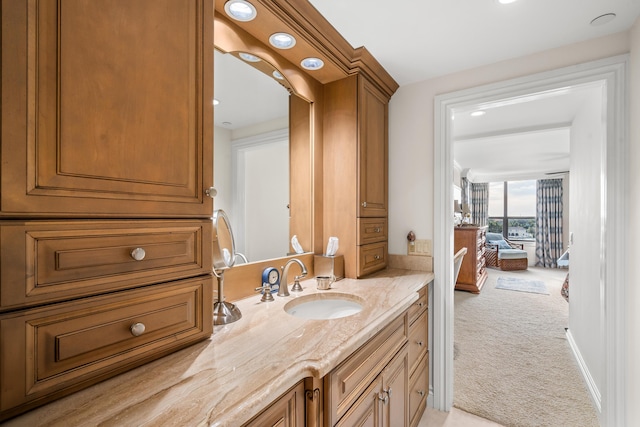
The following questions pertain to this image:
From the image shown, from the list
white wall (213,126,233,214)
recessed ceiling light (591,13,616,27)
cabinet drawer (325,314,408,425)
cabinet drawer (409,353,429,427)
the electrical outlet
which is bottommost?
cabinet drawer (409,353,429,427)

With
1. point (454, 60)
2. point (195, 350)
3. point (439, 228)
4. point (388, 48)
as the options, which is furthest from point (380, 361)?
point (454, 60)

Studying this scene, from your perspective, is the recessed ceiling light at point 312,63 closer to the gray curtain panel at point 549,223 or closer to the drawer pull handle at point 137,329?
the drawer pull handle at point 137,329

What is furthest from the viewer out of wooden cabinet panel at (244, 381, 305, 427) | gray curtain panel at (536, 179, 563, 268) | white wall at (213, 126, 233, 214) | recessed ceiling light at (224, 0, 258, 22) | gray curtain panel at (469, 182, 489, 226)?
gray curtain panel at (469, 182, 489, 226)

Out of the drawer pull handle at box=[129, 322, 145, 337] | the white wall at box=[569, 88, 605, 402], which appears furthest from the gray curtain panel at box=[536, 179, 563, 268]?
the drawer pull handle at box=[129, 322, 145, 337]

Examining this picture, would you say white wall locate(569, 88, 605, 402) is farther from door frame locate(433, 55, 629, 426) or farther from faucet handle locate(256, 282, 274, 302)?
faucet handle locate(256, 282, 274, 302)

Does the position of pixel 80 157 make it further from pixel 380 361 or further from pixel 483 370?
pixel 483 370

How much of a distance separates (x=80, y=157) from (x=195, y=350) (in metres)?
0.60

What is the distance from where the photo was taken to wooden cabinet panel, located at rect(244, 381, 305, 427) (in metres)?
0.74

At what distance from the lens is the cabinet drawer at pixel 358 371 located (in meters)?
0.96

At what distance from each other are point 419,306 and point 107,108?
5.83 feet

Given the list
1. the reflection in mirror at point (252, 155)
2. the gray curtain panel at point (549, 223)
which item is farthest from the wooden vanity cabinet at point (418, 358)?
Result: the gray curtain panel at point (549, 223)

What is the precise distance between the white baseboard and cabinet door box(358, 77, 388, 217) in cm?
186

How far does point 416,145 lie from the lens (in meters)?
2.18

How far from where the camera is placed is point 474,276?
16.4 feet
